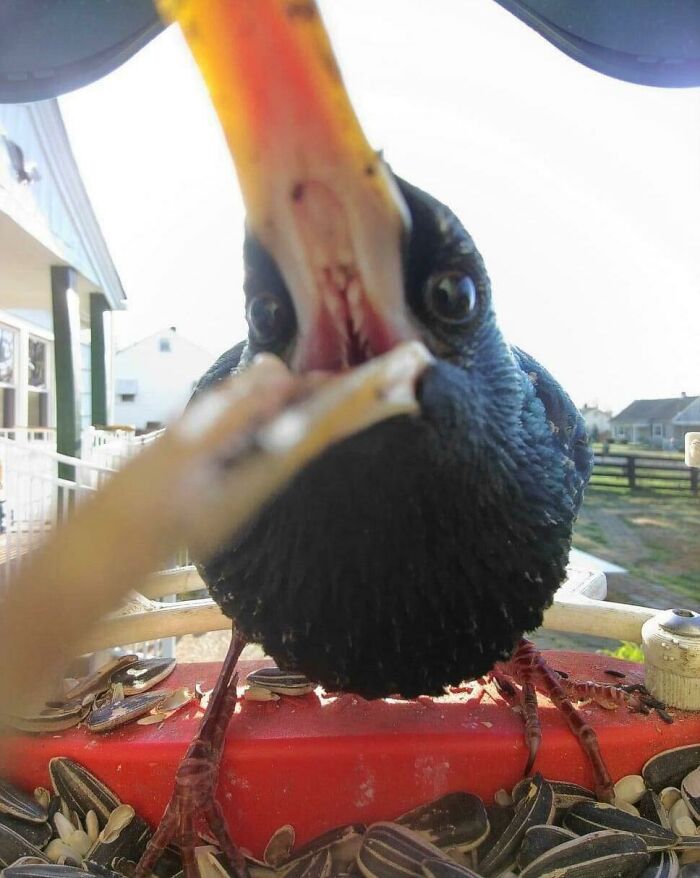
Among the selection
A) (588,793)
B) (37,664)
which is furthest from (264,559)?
(588,793)

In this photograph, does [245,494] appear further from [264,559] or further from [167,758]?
[167,758]

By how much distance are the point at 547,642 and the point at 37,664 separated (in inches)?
109

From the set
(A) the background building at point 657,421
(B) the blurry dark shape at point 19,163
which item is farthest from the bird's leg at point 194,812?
(B) the blurry dark shape at point 19,163

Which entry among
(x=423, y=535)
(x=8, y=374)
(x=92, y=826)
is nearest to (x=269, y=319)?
(x=423, y=535)

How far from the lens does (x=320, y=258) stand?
328mm

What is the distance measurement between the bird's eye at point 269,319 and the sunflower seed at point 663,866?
2.10 feet

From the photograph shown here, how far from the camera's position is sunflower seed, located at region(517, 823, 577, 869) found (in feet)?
1.98

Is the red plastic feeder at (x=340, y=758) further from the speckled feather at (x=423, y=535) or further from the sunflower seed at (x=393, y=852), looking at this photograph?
the speckled feather at (x=423, y=535)

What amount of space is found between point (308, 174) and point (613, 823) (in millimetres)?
704

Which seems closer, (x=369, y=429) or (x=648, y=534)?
(x=369, y=429)

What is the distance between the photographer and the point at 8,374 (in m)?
3.20

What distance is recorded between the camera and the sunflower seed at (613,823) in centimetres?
62

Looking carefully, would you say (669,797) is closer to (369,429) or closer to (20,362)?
(369,429)

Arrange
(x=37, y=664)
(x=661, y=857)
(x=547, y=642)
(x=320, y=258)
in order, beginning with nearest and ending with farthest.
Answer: (x=37, y=664)
(x=320, y=258)
(x=661, y=857)
(x=547, y=642)
